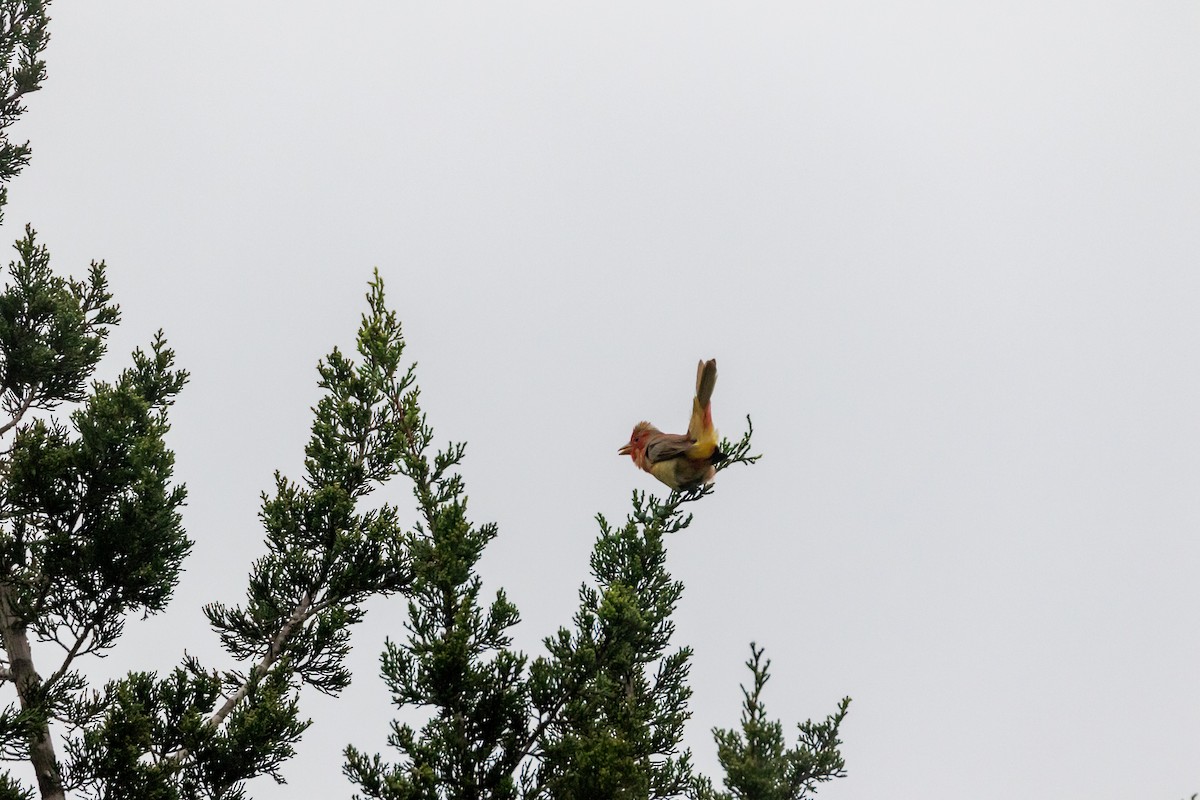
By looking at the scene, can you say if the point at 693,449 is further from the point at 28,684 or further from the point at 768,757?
the point at 28,684

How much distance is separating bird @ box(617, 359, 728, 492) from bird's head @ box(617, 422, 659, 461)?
33cm

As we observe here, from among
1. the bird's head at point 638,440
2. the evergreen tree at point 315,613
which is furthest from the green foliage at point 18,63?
the bird's head at point 638,440

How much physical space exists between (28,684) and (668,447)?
18.1ft

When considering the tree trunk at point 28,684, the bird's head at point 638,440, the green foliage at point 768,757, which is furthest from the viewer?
the bird's head at point 638,440

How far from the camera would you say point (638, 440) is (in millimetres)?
10688

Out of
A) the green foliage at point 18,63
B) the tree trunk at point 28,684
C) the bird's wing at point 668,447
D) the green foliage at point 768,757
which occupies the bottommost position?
the green foliage at point 768,757

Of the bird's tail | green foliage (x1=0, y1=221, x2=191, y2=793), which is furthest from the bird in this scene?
green foliage (x1=0, y1=221, x2=191, y2=793)

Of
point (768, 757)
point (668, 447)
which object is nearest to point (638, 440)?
point (668, 447)

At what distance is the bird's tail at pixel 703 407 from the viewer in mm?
9516

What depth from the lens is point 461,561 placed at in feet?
25.4

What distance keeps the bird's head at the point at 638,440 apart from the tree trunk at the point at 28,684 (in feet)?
17.3

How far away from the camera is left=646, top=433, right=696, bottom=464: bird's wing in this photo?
9.39 meters

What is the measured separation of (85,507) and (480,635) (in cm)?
424

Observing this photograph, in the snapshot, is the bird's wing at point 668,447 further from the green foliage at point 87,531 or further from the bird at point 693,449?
the green foliage at point 87,531
